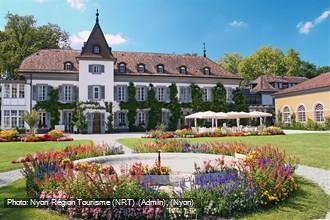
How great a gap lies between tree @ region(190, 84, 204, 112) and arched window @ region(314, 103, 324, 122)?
14912 millimetres

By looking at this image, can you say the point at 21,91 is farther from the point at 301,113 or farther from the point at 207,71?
the point at 301,113

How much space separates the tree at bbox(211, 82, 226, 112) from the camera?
39844 mm

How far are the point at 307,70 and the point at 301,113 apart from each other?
135 feet

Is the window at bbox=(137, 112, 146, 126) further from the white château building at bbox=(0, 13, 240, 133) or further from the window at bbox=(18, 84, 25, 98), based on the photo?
the window at bbox=(18, 84, 25, 98)

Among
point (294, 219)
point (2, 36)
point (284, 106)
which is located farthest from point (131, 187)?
point (2, 36)

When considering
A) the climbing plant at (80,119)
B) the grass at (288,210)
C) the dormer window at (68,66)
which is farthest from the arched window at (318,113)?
the grass at (288,210)

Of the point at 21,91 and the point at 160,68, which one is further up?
→ the point at 160,68

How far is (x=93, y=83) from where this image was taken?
34.9 metres

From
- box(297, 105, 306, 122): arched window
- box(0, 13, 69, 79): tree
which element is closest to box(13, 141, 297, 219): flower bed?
box(297, 105, 306, 122): arched window

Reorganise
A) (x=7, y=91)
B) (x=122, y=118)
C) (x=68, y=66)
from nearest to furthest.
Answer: (x=7, y=91), (x=68, y=66), (x=122, y=118)

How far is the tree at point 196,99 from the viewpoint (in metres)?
39.1

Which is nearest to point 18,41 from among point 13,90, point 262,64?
point 13,90

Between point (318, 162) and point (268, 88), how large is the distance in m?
44.4

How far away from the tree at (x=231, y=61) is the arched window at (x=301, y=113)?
32.0m
